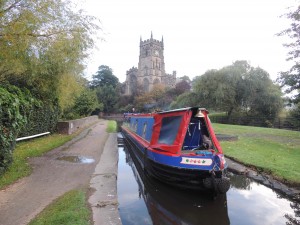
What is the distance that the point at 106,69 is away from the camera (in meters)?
77.5

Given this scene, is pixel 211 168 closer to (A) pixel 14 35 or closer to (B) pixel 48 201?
(B) pixel 48 201

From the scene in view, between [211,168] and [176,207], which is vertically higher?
[211,168]

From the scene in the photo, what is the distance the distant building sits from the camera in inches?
3438

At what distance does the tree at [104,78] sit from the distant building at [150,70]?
9.70 meters

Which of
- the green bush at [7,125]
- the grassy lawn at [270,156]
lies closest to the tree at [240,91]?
the grassy lawn at [270,156]

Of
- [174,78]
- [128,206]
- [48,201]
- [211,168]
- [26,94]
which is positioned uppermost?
[174,78]

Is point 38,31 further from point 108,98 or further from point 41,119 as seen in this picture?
point 108,98

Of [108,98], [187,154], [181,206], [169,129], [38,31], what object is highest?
[108,98]

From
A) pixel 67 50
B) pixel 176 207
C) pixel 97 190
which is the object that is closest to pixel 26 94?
pixel 67 50

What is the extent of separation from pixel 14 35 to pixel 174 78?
8658cm

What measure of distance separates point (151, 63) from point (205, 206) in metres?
83.6

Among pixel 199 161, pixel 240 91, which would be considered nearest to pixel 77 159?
pixel 199 161

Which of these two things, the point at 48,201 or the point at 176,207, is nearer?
the point at 48,201

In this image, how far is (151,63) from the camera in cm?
8744
